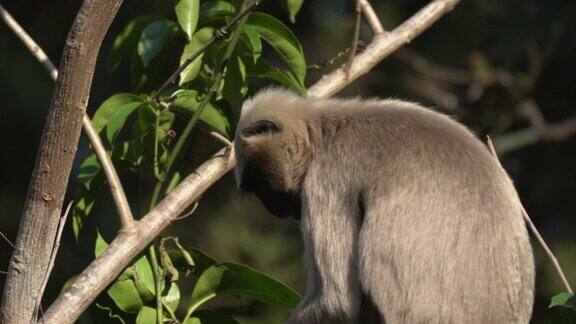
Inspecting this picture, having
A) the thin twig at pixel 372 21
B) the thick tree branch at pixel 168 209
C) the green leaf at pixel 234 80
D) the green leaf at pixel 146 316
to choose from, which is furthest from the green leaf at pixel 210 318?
the thin twig at pixel 372 21

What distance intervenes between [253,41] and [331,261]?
0.89 metres

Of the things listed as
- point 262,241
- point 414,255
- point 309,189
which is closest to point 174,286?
point 309,189

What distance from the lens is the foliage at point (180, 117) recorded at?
4.37 metres

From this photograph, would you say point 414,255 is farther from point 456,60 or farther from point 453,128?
point 456,60

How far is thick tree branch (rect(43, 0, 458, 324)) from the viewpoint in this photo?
12.4ft

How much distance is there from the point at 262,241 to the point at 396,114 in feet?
13.4

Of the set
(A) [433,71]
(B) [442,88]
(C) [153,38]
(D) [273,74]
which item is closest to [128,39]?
(C) [153,38]

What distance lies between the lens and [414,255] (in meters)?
4.20

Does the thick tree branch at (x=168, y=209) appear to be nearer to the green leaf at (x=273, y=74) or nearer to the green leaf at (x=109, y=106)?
the green leaf at (x=273, y=74)

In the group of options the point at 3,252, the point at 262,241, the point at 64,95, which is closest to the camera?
the point at 64,95

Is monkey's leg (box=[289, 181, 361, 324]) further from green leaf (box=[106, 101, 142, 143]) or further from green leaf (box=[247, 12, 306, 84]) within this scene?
green leaf (box=[106, 101, 142, 143])

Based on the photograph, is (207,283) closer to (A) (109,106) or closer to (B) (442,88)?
(A) (109,106)

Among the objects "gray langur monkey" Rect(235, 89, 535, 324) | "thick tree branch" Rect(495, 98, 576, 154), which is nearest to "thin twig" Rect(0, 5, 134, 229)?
"gray langur monkey" Rect(235, 89, 535, 324)

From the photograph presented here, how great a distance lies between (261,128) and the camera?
4785 mm
